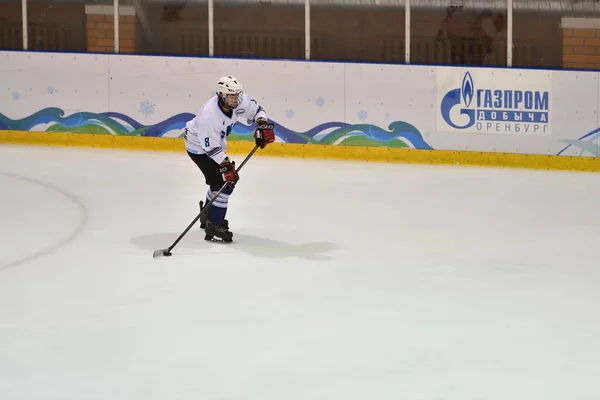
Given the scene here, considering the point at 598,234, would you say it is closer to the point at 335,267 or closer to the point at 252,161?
the point at 335,267

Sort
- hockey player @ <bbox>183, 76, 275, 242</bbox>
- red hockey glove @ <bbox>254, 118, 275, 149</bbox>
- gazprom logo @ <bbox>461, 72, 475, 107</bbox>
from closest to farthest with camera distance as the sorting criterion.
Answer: hockey player @ <bbox>183, 76, 275, 242</bbox> < red hockey glove @ <bbox>254, 118, 275, 149</bbox> < gazprom logo @ <bbox>461, 72, 475, 107</bbox>

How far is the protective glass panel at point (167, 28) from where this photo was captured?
11.7 metres

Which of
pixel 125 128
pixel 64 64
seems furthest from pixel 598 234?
pixel 64 64

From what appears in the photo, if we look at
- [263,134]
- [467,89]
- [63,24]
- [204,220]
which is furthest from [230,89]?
[63,24]

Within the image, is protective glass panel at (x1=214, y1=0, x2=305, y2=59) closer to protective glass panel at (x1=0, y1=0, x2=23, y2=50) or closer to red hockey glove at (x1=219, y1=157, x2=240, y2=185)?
protective glass panel at (x1=0, y1=0, x2=23, y2=50)

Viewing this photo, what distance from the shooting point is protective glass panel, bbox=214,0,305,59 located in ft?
37.4

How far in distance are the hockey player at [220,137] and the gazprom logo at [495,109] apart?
3.56 meters

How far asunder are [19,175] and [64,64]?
2067mm

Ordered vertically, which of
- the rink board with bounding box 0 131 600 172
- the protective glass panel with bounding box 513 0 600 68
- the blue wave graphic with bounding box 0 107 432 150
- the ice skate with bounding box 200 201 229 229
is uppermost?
the protective glass panel with bounding box 513 0 600 68

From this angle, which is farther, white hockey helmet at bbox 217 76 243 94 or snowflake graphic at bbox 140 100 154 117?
snowflake graphic at bbox 140 100 154 117

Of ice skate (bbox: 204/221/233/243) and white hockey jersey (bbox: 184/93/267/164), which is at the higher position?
white hockey jersey (bbox: 184/93/267/164)

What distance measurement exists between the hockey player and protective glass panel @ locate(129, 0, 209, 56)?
12.9ft

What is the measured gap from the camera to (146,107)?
11625 mm

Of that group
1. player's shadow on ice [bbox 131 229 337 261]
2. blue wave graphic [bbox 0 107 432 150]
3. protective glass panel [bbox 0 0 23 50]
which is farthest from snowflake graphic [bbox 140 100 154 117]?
player's shadow on ice [bbox 131 229 337 261]
